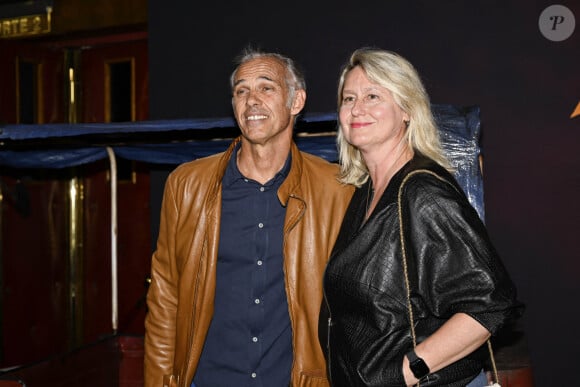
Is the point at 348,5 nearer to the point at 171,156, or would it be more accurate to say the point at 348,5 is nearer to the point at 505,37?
the point at 505,37

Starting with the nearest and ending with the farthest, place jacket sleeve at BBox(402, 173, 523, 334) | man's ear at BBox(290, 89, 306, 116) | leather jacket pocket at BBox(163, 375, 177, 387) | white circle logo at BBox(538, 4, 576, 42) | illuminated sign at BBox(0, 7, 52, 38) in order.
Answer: jacket sleeve at BBox(402, 173, 523, 334) < leather jacket pocket at BBox(163, 375, 177, 387) < man's ear at BBox(290, 89, 306, 116) < white circle logo at BBox(538, 4, 576, 42) < illuminated sign at BBox(0, 7, 52, 38)

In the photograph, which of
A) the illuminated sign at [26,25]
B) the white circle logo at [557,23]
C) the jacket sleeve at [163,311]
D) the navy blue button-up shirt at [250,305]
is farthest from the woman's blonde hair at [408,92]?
the illuminated sign at [26,25]

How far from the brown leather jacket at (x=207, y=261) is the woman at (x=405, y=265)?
0.29 m

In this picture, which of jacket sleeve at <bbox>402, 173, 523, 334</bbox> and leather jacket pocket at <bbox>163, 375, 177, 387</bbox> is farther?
leather jacket pocket at <bbox>163, 375, 177, 387</bbox>

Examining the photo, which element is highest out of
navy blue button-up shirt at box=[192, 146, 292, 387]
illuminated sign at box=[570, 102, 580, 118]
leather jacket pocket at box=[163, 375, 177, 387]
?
illuminated sign at box=[570, 102, 580, 118]

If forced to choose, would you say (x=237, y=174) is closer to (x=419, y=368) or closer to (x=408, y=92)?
(x=408, y=92)

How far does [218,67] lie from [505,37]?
96.7 inches

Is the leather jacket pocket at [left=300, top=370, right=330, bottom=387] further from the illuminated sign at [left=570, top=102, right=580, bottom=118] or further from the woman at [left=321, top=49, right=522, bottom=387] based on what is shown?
the illuminated sign at [left=570, top=102, right=580, bottom=118]

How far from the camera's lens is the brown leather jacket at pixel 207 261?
234 cm

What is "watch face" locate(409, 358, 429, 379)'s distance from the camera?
174 centimetres

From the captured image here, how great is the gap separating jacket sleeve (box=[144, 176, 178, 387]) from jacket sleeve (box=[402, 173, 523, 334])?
1.14m

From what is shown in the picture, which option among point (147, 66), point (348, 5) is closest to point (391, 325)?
point (348, 5)

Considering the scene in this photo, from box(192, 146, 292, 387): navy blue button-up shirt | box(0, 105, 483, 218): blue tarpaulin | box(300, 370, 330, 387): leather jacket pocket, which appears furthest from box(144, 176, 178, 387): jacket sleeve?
box(0, 105, 483, 218): blue tarpaulin

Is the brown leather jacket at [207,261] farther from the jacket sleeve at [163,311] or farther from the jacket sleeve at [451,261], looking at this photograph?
the jacket sleeve at [451,261]
